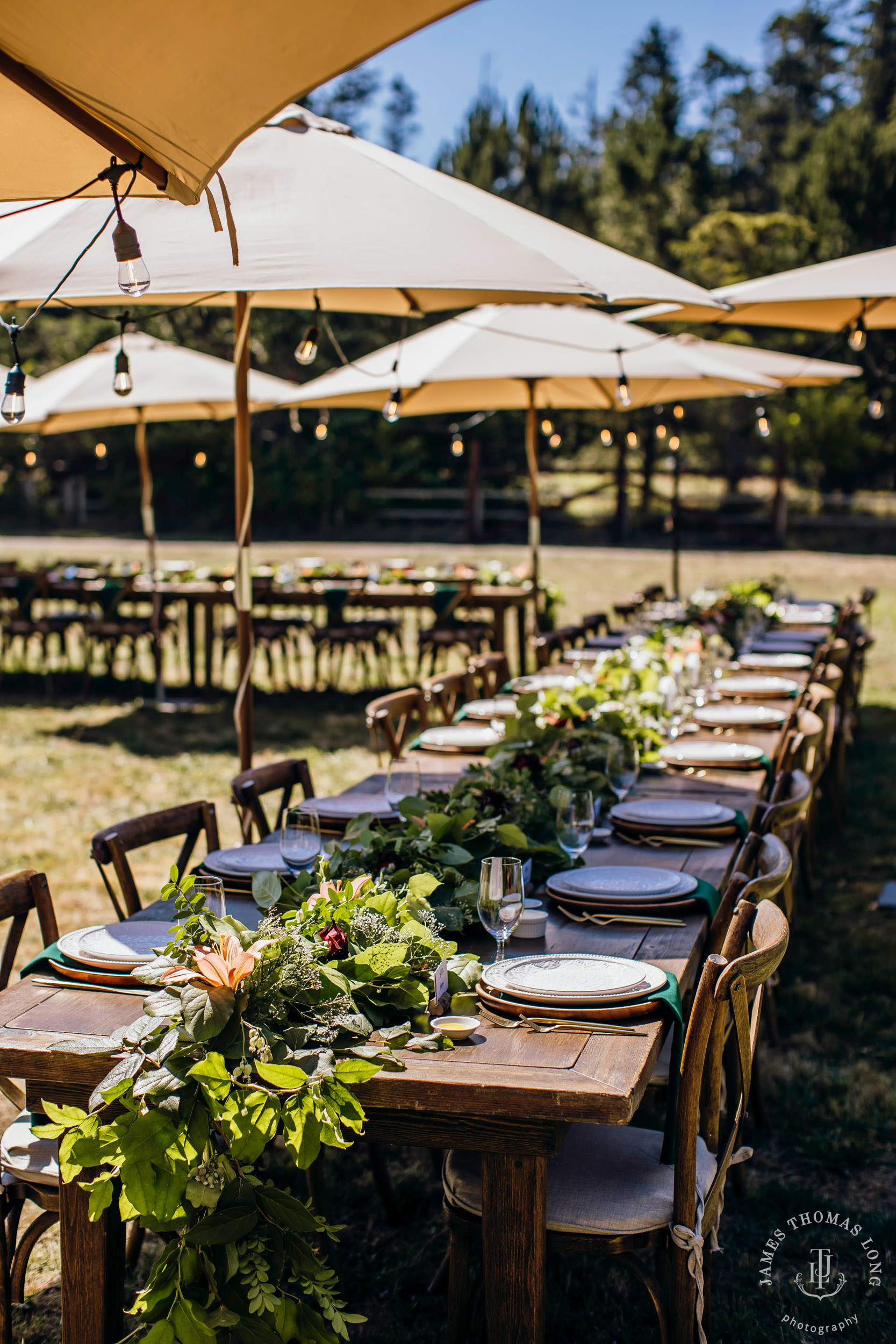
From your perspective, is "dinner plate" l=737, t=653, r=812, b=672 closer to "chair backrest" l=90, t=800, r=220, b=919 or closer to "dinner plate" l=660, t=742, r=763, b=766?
"dinner plate" l=660, t=742, r=763, b=766

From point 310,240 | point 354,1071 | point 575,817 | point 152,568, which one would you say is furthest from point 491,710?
point 152,568

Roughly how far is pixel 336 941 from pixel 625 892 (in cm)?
75

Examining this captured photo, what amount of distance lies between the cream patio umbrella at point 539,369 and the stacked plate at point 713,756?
2104 millimetres

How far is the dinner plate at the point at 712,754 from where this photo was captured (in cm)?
357

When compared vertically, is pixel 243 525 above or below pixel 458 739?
above

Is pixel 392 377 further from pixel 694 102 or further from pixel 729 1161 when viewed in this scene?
pixel 694 102

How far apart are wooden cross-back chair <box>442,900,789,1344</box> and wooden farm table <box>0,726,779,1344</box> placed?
5.5 inches

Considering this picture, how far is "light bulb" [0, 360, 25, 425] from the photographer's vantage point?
2.37 metres

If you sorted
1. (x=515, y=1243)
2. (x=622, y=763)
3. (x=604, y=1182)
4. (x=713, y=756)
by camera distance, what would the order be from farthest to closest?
(x=713, y=756), (x=622, y=763), (x=604, y=1182), (x=515, y=1243)

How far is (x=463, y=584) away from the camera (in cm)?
934

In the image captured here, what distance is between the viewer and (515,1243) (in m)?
1.71

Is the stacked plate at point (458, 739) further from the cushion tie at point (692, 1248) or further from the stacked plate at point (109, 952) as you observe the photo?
the cushion tie at point (692, 1248)

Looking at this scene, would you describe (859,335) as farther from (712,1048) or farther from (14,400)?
(712,1048)

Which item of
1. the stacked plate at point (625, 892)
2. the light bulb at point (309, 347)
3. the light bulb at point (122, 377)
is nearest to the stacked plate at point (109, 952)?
the stacked plate at point (625, 892)
